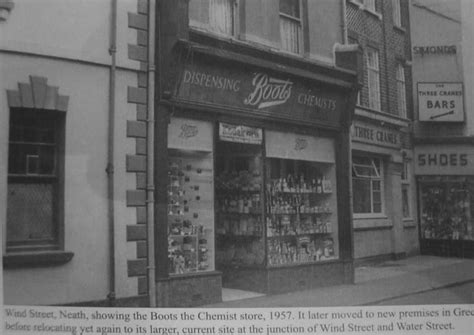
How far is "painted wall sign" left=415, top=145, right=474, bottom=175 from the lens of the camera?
3.08m

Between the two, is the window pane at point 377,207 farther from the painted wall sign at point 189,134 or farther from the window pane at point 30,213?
the window pane at point 30,213

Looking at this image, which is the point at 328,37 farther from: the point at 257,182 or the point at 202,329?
the point at 202,329

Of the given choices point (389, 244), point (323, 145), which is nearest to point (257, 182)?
point (323, 145)

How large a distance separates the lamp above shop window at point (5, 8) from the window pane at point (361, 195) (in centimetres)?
287

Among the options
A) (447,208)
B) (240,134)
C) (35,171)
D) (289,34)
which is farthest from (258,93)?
(35,171)

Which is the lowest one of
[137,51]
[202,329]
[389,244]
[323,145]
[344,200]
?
[202,329]

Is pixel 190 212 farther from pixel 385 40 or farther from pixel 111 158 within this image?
pixel 385 40

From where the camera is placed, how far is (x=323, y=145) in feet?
14.2

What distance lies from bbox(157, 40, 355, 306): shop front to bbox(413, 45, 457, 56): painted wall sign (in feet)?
3.14

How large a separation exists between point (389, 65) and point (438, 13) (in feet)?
3.09

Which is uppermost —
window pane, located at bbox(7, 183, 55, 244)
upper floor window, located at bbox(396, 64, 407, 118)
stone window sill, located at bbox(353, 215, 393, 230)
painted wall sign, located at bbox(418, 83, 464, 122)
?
upper floor window, located at bbox(396, 64, 407, 118)

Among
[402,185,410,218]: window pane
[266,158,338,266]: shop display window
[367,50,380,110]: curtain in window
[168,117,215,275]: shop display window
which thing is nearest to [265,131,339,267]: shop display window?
[266,158,338,266]: shop display window

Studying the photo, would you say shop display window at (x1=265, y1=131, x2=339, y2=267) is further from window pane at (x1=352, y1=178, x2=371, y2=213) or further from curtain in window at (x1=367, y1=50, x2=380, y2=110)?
curtain in window at (x1=367, y1=50, x2=380, y2=110)

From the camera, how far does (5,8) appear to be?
2.60 metres
